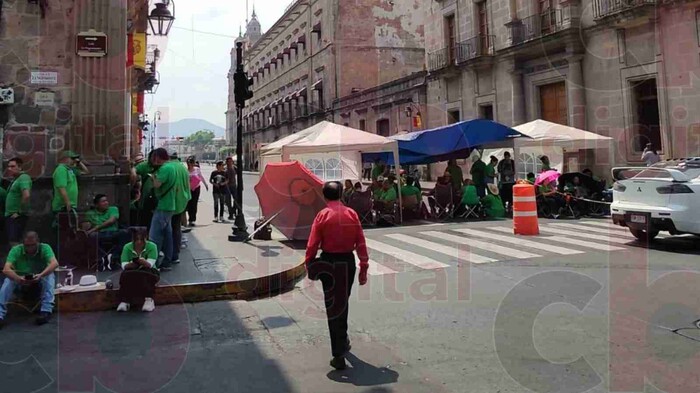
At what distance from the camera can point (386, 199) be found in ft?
45.9

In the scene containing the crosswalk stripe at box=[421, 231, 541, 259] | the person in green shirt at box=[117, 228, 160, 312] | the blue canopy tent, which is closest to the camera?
the person in green shirt at box=[117, 228, 160, 312]

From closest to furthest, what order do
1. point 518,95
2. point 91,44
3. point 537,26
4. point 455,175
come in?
point 91,44 < point 455,175 < point 537,26 < point 518,95

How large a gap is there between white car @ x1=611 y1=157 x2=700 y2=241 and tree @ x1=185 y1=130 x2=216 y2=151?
462 ft

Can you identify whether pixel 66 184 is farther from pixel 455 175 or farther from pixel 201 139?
pixel 201 139

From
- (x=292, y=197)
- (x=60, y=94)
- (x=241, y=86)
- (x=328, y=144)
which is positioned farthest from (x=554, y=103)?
(x=60, y=94)

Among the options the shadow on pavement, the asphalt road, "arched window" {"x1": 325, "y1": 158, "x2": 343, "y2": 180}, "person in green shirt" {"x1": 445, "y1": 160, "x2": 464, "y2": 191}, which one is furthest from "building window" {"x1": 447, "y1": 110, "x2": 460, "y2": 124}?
the shadow on pavement

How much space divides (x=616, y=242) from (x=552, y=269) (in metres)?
3.20

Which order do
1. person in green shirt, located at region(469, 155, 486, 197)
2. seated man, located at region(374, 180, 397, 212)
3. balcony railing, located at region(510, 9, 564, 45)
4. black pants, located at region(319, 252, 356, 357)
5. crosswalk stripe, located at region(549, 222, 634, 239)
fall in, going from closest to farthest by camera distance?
black pants, located at region(319, 252, 356, 357) → crosswalk stripe, located at region(549, 222, 634, 239) → seated man, located at region(374, 180, 397, 212) → person in green shirt, located at region(469, 155, 486, 197) → balcony railing, located at region(510, 9, 564, 45)

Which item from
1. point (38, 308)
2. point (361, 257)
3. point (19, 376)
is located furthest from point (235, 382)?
point (38, 308)

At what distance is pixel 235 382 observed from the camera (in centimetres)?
398

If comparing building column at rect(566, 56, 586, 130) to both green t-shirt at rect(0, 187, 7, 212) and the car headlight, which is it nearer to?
the car headlight

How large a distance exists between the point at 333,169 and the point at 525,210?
27.1 ft

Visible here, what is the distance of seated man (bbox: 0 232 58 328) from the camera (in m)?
5.71

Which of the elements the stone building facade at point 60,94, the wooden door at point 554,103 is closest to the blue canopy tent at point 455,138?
the wooden door at point 554,103
